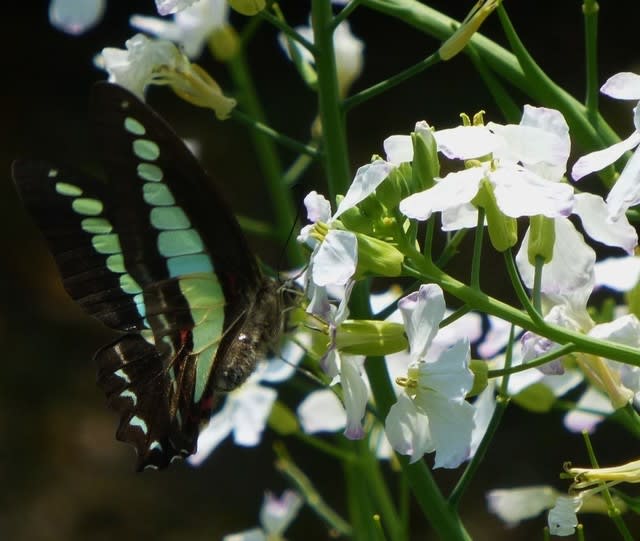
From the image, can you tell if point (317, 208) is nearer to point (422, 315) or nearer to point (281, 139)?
point (422, 315)

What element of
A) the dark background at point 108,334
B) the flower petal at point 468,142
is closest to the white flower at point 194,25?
the flower petal at point 468,142

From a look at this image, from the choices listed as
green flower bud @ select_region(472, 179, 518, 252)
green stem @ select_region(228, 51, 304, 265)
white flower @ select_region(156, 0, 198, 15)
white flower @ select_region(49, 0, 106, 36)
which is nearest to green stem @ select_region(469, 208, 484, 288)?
green flower bud @ select_region(472, 179, 518, 252)

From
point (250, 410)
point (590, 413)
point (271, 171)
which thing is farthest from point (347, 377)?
point (271, 171)

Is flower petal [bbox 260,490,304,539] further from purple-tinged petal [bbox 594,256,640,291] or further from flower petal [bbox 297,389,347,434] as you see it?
purple-tinged petal [bbox 594,256,640,291]

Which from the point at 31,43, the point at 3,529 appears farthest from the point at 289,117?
the point at 3,529

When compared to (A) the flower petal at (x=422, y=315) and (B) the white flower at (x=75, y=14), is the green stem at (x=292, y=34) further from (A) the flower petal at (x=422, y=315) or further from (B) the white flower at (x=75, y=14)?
(B) the white flower at (x=75, y=14)

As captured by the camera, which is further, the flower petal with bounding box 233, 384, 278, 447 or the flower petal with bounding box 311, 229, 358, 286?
the flower petal with bounding box 233, 384, 278, 447
